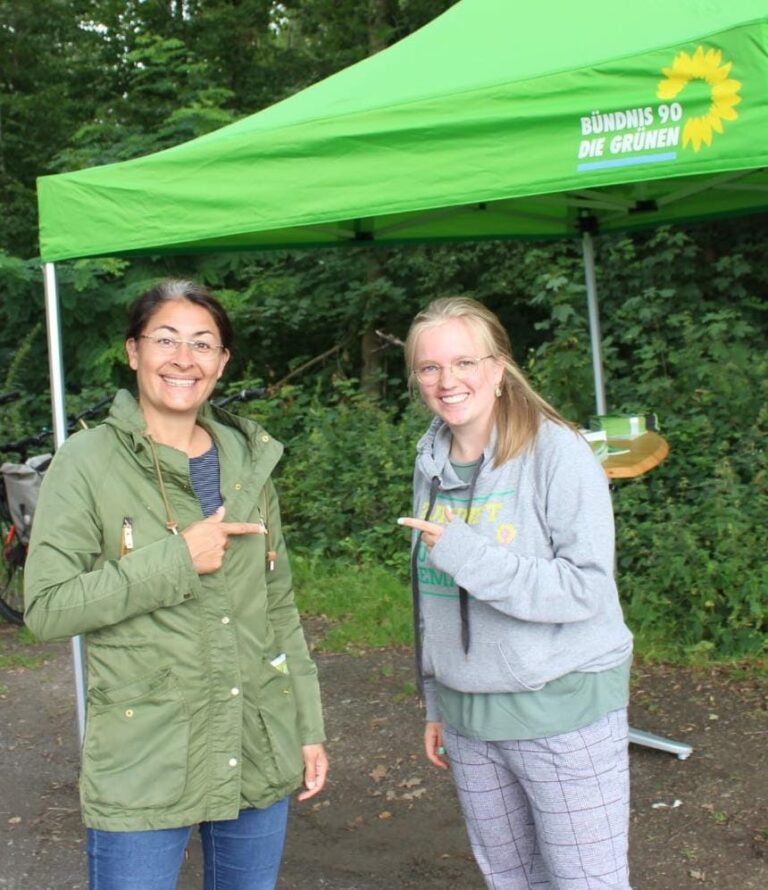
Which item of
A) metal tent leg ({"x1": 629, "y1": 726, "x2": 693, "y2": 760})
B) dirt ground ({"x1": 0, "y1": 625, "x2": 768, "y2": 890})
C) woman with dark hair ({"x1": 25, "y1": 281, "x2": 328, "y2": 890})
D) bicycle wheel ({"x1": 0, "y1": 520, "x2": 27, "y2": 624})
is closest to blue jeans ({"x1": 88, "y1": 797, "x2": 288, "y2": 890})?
woman with dark hair ({"x1": 25, "y1": 281, "x2": 328, "y2": 890})

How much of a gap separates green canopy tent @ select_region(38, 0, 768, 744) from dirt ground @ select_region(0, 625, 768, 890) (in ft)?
5.13

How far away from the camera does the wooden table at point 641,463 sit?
346cm

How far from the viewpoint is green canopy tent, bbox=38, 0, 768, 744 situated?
7.73 feet

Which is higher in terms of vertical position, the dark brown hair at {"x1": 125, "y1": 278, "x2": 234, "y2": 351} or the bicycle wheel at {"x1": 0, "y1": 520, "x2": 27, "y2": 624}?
the dark brown hair at {"x1": 125, "y1": 278, "x2": 234, "y2": 351}

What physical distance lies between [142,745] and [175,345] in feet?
2.51

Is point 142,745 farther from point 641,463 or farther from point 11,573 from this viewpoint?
point 11,573

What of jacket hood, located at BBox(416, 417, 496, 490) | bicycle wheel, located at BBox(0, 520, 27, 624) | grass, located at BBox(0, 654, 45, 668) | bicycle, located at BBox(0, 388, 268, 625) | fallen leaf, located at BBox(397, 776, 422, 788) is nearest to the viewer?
jacket hood, located at BBox(416, 417, 496, 490)

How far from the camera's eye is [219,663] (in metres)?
1.95

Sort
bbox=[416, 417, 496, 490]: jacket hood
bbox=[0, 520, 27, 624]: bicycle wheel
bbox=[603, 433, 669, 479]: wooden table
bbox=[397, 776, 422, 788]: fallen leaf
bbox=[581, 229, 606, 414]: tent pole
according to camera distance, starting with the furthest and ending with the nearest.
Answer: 1. bbox=[0, 520, 27, 624]: bicycle wheel
2. bbox=[581, 229, 606, 414]: tent pole
3. bbox=[397, 776, 422, 788]: fallen leaf
4. bbox=[603, 433, 669, 479]: wooden table
5. bbox=[416, 417, 496, 490]: jacket hood

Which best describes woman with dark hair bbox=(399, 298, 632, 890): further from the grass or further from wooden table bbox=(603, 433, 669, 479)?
the grass

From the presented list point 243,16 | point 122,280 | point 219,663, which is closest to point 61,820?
point 219,663

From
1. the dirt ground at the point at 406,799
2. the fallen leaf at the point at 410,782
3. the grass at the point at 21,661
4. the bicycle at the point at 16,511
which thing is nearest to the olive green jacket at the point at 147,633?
the dirt ground at the point at 406,799

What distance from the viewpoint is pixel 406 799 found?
12.4 feet

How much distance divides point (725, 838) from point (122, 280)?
7.49 metres
